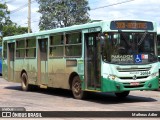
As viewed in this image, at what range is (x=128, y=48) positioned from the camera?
1551 centimetres

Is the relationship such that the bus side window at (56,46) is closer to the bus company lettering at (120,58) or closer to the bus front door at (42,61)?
the bus front door at (42,61)

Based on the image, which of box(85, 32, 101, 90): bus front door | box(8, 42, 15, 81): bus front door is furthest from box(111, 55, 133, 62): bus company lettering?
box(8, 42, 15, 81): bus front door

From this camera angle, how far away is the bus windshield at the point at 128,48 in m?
15.3

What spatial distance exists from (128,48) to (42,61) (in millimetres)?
5554

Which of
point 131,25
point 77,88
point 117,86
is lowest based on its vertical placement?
point 77,88

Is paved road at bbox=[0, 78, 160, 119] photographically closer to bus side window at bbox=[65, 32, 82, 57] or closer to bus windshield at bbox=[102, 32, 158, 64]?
bus windshield at bbox=[102, 32, 158, 64]

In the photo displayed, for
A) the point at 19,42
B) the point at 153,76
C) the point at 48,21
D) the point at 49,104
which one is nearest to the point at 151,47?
the point at 153,76

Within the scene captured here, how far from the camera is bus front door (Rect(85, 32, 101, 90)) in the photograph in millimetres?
15609

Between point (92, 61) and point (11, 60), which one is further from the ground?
point (11, 60)

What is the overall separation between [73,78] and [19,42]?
20.2 ft

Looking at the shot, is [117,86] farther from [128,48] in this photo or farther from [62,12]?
[62,12]

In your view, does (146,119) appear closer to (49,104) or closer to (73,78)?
(49,104)

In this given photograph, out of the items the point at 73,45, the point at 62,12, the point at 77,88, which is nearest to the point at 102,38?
the point at 73,45

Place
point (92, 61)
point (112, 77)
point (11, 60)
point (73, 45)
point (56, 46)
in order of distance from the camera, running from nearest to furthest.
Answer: point (112, 77) → point (92, 61) → point (73, 45) → point (56, 46) → point (11, 60)
